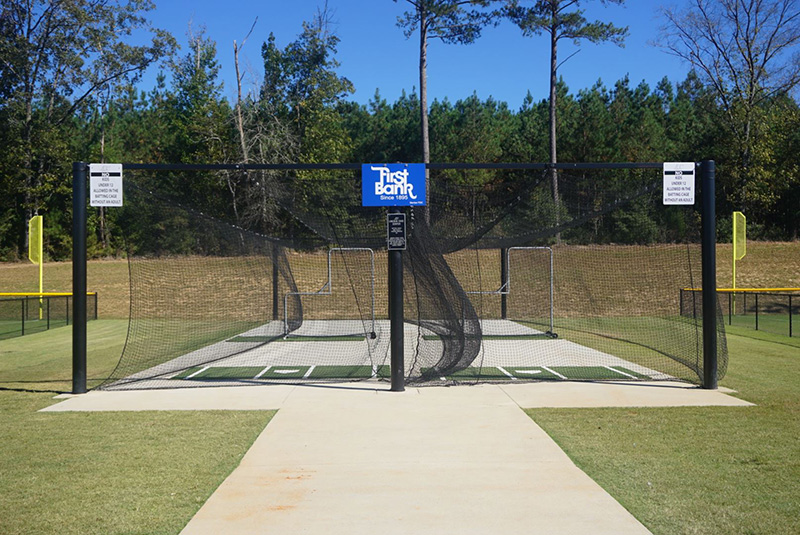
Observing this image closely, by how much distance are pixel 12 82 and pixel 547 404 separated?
35.5m

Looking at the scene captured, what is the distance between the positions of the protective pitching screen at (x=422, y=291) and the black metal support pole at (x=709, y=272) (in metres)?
0.69

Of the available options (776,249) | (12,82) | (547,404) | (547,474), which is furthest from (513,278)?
(12,82)

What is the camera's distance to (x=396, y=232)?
7984 mm

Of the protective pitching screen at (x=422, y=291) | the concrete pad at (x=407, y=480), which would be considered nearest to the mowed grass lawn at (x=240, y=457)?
the concrete pad at (x=407, y=480)

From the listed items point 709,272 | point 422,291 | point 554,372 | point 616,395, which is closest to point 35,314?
point 422,291

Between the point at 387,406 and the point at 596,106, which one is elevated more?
the point at 596,106

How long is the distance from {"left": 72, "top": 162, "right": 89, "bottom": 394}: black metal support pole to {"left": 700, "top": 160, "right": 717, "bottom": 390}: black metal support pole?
7.14 m

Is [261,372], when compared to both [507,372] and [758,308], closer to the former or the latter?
[507,372]

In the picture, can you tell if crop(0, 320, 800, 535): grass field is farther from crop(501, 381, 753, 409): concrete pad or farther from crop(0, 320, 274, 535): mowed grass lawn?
crop(501, 381, 753, 409): concrete pad

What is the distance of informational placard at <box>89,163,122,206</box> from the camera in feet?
26.9

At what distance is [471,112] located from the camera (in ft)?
122

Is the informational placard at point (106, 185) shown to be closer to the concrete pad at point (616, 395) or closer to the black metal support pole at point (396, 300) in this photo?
the black metal support pole at point (396, 300)

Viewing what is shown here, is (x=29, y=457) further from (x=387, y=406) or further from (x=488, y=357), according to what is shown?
(x=488, y=357)

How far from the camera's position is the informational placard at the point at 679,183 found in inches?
330
